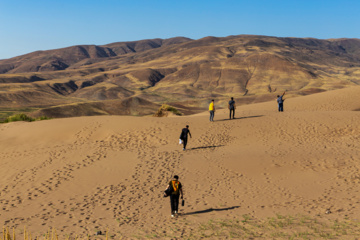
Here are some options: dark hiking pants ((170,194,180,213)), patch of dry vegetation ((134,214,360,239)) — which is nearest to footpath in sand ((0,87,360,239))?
patch of dry vegetation ((134,214,360,239))

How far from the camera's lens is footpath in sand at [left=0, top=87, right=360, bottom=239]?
9.48 m

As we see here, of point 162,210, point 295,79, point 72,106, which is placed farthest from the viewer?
point 295,79

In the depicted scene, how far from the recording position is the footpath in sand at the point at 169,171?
31.1 ft

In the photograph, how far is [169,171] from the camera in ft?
45.4

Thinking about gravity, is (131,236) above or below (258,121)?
below

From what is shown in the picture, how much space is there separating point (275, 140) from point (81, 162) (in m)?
10.3

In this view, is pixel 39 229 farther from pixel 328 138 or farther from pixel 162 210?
pixel 328 138

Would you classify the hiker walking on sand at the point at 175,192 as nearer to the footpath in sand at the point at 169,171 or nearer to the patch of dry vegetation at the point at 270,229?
the footpath in sand at the point at 169,171

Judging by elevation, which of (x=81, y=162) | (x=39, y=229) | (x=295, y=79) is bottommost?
(x=39, y=229)

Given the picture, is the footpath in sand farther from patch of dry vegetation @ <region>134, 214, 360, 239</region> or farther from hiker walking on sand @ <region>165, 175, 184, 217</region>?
hiker walking on sand @ <region>165, 175, 184, 217</region>

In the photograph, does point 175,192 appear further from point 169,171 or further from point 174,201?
point 169,171

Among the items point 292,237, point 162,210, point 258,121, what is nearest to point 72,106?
point 258,121

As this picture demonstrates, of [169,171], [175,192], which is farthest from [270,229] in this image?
[169,171]

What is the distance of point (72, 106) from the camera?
59.1m
